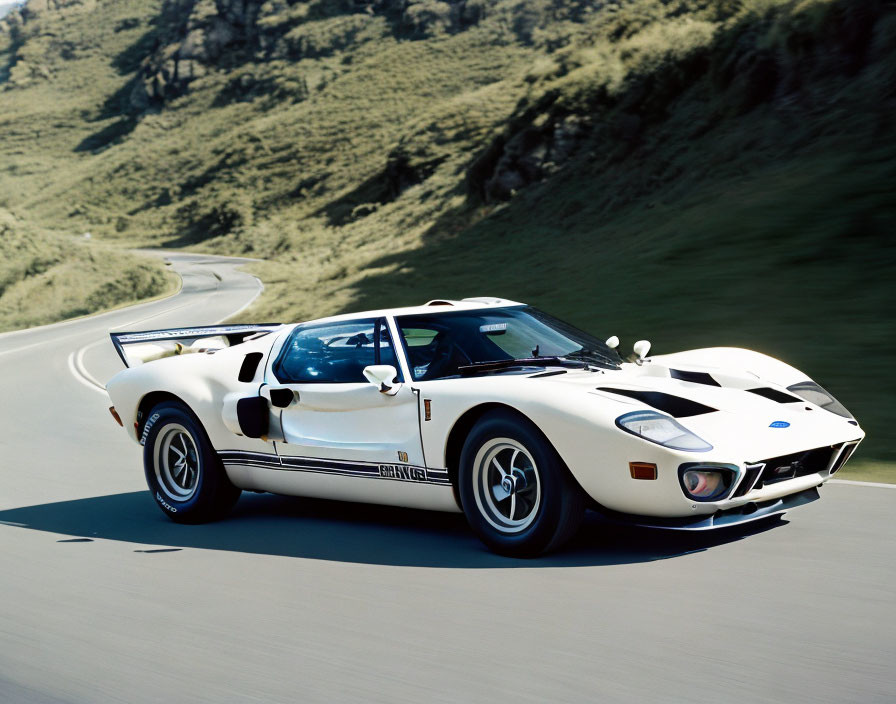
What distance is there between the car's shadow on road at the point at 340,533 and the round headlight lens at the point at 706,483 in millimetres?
492

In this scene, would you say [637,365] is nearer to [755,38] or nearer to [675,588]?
[675,588]

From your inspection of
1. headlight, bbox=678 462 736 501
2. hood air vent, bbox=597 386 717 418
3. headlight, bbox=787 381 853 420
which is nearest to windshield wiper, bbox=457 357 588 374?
hood air vent, bbox=597 386 717 418

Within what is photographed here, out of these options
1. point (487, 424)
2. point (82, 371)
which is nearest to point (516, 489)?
point (487, 424)

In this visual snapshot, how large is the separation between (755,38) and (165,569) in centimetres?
2609

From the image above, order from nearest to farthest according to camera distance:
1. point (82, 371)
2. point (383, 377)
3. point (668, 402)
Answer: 1. point (668, 402)
2. point (383, 377)
3. point (82, 371)

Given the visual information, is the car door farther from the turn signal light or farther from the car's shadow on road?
the turn signal light

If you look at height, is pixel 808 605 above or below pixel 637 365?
below

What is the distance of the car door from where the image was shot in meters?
5.79

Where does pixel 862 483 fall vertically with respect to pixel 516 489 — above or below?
below

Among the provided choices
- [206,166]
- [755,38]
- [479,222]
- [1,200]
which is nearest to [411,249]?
[479,222]

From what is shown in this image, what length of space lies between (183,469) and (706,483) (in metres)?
3.51

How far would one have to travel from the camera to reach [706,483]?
4.91 m

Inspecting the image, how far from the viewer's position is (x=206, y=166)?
87688 mm

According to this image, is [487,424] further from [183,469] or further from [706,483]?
[183,469]
